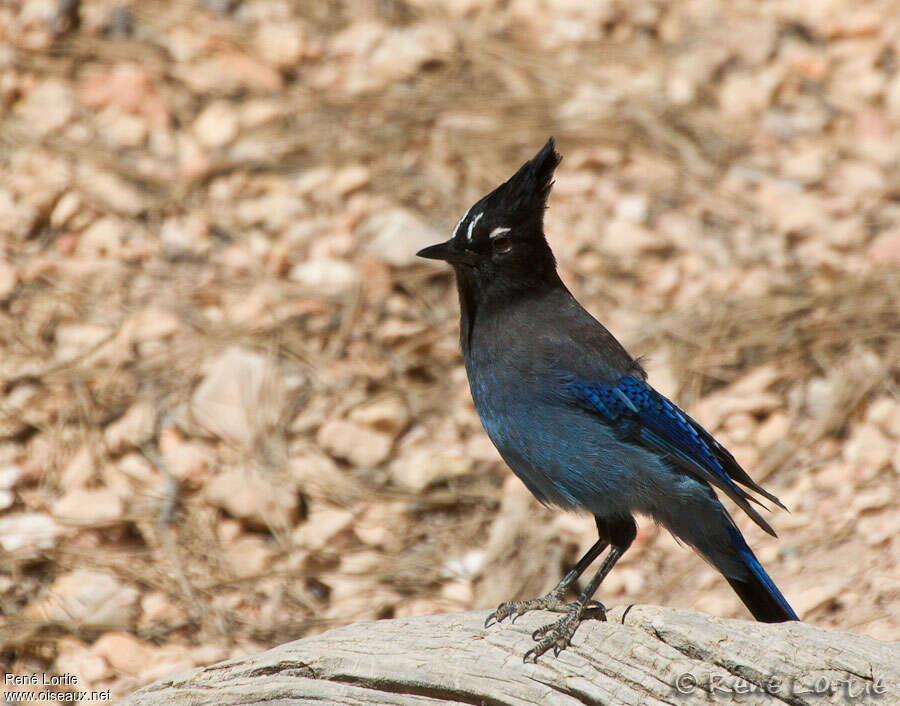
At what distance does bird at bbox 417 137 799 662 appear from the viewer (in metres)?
3.33

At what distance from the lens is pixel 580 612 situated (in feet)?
10.0

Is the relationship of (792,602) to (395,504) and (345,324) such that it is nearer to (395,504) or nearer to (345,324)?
(395,504)

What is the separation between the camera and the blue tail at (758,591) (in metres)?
3.36

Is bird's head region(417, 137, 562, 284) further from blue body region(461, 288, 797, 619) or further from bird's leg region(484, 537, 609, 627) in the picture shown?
bird's leg region(484, 537, 609, 627)

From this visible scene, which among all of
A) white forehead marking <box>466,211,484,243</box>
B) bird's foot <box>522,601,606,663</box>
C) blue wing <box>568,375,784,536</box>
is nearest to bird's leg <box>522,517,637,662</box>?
bird's foot <box>522,601,606,663</box>

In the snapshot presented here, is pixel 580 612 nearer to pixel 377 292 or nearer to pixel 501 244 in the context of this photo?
pixel 501 244

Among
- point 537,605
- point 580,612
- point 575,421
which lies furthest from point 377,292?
point 580,612

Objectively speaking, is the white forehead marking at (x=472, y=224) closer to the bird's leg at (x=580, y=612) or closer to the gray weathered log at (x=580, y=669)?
the bird's leg at (x=580, y=612)

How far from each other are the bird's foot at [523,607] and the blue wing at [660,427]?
510 millimetres

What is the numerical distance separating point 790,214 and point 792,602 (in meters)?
2.36

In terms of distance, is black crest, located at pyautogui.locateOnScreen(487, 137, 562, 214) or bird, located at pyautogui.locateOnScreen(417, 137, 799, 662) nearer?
bird, located at pyautogui.locateOnScreen(417, 137, 799, 662)

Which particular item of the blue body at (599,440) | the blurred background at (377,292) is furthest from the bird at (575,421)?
the blurred background at (377,292)

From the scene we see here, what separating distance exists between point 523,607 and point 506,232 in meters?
1.10

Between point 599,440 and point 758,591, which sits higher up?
point 599,440
